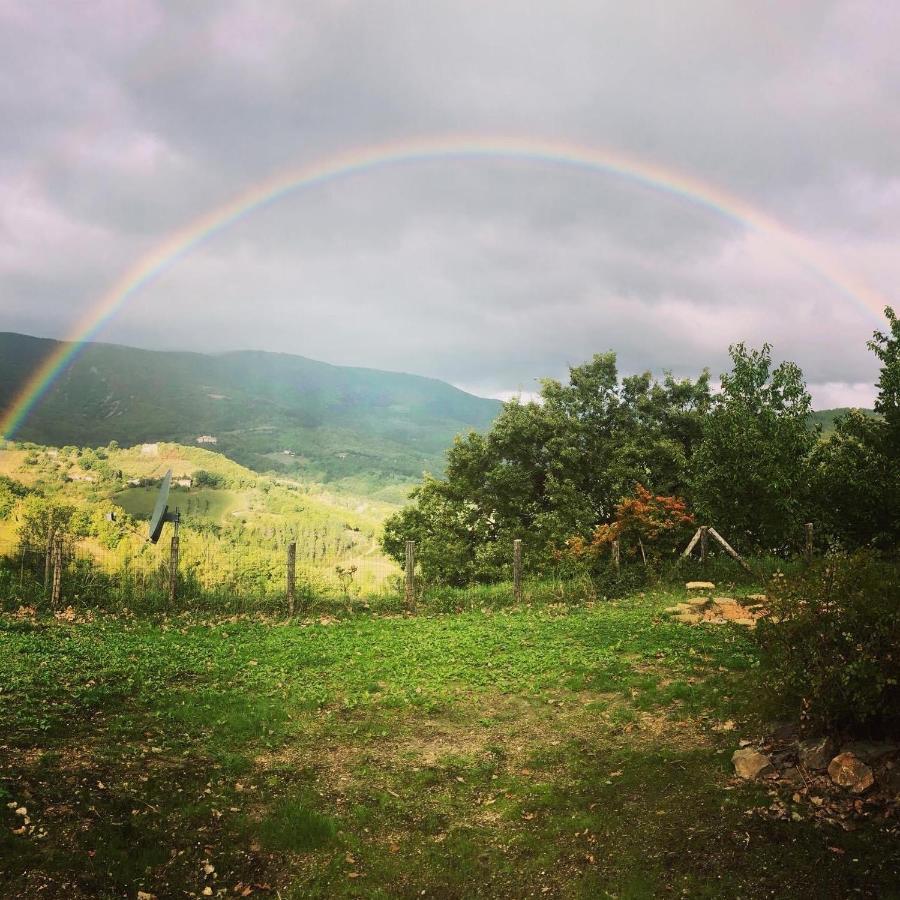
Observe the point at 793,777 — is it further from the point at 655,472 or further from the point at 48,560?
the point at 655,472

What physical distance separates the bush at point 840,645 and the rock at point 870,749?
187 mm

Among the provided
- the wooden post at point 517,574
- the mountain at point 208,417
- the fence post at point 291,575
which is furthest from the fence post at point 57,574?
the mountain at point 208,417

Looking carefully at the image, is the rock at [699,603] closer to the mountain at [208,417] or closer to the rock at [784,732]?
the rock at [784,732]

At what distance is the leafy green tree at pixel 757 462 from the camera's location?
22844 mm

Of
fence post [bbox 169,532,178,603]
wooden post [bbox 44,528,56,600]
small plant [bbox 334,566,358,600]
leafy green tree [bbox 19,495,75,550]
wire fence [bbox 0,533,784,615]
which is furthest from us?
small plant [bbox 334,566,358,600]

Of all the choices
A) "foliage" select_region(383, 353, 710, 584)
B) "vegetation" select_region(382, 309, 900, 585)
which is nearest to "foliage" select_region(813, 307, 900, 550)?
"vegetation" select_region(382, 309, 900, 585)

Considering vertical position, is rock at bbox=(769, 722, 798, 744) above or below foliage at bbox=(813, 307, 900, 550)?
below

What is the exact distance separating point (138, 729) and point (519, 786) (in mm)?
5389

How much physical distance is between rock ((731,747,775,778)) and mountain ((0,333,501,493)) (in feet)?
268

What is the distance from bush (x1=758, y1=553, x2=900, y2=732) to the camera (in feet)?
21.1

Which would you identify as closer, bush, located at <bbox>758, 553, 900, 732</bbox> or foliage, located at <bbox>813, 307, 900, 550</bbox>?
bush, located at <bbox>758, 553, 900, 732</bbox>

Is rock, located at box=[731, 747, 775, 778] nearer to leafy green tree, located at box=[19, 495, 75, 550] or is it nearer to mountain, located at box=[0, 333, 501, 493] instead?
leafy green tree, located at box=[19, 495, 75, 550]

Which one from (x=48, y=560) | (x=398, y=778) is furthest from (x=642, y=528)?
(x=48, y=560)

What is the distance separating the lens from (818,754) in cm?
678
